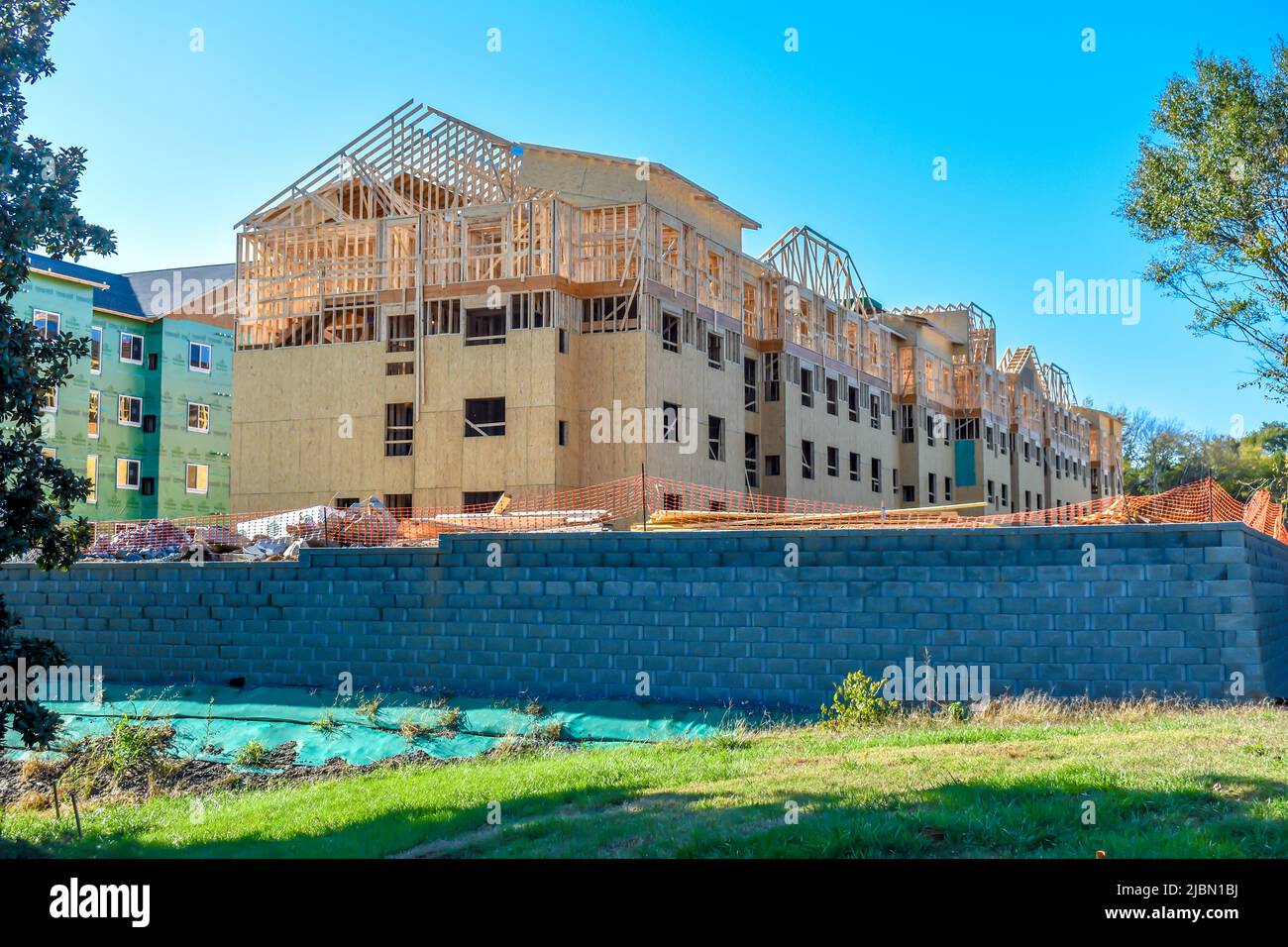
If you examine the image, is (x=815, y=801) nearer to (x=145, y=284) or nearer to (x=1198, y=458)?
(x=145, y=284)

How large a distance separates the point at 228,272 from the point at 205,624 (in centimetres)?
3657

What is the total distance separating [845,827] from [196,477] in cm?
4965

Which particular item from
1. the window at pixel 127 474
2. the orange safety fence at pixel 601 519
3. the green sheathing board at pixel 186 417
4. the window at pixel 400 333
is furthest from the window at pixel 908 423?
the window at pixel 127 474

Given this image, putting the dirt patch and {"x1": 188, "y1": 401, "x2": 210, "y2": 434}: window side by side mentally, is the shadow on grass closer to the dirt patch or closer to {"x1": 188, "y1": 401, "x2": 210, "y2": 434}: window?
the dirt patch

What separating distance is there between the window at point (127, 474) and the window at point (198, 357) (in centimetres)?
530

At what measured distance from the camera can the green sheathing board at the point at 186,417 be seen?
5097cm

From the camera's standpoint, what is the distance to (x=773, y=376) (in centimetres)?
3875

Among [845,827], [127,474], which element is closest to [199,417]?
[127,474]

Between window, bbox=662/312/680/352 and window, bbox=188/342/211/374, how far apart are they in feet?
94.2

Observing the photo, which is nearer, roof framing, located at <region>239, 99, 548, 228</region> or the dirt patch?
the dirt patch

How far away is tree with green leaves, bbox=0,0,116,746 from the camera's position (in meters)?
9.98

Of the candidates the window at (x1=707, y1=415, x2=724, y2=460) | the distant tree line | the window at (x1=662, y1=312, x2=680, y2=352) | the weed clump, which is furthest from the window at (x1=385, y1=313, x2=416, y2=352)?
the distant tree line

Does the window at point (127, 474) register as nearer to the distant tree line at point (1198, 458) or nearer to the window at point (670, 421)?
the window at point (670, 421)
